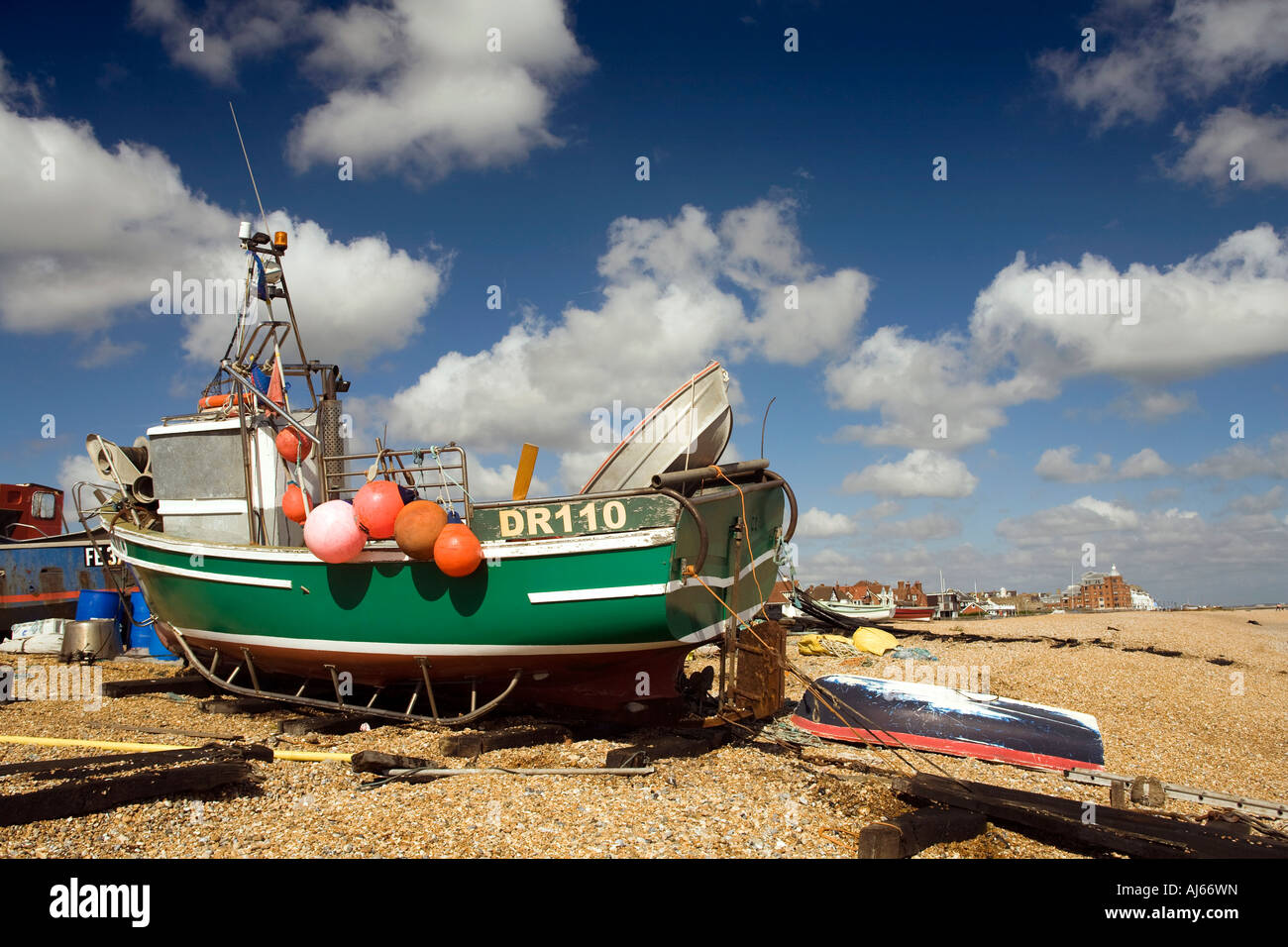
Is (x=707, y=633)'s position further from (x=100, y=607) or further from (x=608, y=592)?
(x=100, y=607)

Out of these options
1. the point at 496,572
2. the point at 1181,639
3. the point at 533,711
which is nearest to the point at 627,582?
the point at 496,572

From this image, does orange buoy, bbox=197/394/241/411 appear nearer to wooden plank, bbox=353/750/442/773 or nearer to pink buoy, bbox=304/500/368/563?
pink buoy, bbox=304/500/368/563

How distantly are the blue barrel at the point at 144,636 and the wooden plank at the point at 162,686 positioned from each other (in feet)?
12.2

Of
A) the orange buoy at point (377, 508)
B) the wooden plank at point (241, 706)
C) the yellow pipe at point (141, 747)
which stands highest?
the orange buoy at point (377, 508)

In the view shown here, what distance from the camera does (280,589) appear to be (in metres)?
8.61

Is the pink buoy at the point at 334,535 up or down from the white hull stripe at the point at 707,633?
up

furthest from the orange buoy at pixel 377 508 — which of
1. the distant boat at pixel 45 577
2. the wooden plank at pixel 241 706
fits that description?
the distant boat at pixel 45 577

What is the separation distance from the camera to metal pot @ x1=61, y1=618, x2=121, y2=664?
1359 cm

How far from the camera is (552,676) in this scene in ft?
26.2

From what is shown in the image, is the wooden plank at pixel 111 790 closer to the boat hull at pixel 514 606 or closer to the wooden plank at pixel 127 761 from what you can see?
the wooden plank at pixel 127 761

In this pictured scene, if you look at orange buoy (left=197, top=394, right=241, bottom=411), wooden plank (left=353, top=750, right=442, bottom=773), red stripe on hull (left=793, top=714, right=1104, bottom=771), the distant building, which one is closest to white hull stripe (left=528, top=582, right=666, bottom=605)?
wooden plank (left=353, top=750, right=442, bottom=773)

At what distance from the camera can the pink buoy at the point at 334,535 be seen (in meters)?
7.60

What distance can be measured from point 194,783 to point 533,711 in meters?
3.79
